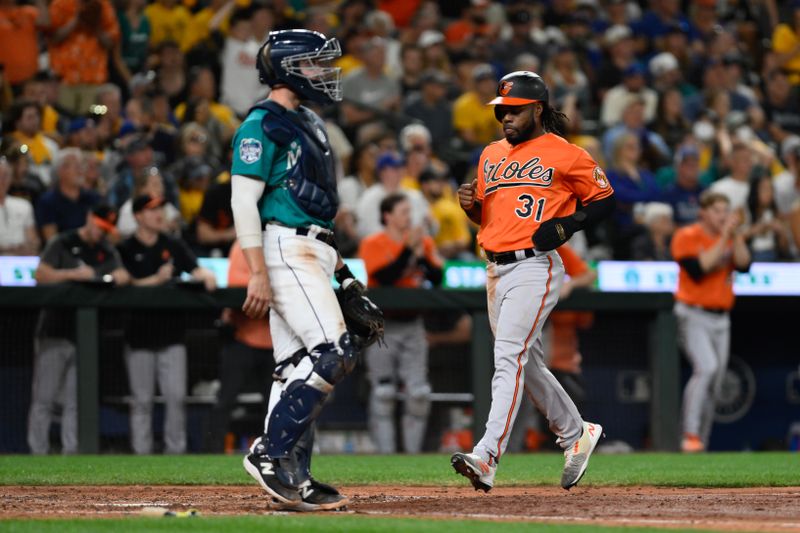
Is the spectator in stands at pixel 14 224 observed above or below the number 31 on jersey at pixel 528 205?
below

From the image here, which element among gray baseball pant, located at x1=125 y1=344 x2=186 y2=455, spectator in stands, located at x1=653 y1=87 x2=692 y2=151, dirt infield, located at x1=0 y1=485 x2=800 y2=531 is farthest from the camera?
spectator in stands, located at x1=653 y1=87 x2=692 y2=151

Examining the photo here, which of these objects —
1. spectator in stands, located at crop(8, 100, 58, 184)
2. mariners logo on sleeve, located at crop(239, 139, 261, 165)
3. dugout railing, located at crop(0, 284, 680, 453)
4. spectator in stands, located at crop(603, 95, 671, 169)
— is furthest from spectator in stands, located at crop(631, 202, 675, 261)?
mariners logo on sleeve, located at crop(239, 139, 261, 165)

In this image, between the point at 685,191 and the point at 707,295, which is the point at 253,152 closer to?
the point at 707,295

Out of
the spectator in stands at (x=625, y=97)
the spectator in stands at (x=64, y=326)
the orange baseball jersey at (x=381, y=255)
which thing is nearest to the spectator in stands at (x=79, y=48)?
the spectator in stands at (x=64, y=326)

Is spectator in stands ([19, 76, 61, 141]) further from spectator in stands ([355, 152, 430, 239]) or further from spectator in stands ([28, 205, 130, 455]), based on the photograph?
spectator in stands ([355, 152, 430, 239])

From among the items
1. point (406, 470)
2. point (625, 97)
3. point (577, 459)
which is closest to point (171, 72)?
point (625, 97)

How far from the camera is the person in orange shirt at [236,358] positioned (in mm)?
10133

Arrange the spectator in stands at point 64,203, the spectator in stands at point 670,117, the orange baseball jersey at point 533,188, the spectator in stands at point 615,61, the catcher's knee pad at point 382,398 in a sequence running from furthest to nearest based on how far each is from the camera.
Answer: the spectator in stands at point 615,61, the spectator in stands at point 670,117, the spectator in stands at point 64,203, the catcher's knee pad at point 382,398, the orange baseball jersey at point 533,188

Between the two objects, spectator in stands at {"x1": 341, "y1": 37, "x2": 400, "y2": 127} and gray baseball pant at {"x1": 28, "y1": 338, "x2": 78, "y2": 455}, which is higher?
spectator in stands at {"x1": 341, "y1": 37, "x2": 400, "y2": 127}

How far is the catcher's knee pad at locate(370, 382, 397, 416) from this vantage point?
10516 millimetres

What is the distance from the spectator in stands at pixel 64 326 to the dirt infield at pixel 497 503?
2680mm

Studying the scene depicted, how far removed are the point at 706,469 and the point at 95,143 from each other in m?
6.52

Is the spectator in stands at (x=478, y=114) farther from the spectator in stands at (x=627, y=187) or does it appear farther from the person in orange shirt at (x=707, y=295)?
the person in orange shirt at (x=707, y=295)

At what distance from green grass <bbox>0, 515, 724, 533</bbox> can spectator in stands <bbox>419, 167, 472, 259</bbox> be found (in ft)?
24.5
